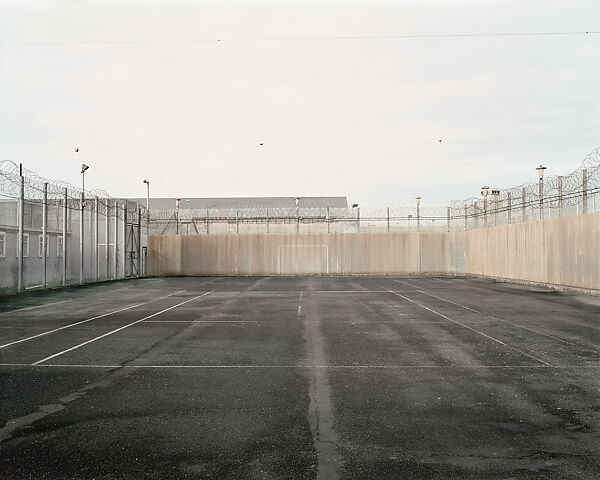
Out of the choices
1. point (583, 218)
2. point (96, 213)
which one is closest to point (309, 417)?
point (583, 218)

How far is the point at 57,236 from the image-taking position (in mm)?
23047

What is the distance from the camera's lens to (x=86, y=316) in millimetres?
13336

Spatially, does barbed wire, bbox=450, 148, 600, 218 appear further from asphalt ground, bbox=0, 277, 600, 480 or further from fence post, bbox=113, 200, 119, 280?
fence post, bbox=113, 200, 119, 280

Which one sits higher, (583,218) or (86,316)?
(583,218)

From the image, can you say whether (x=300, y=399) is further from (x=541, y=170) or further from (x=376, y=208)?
(x=376, y=208)

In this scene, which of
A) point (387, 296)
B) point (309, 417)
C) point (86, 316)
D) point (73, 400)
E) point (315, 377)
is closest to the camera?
point (309, 417)

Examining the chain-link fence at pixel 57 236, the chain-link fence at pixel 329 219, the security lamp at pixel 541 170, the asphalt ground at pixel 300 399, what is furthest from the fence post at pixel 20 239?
the security lamp at pixel 541 170

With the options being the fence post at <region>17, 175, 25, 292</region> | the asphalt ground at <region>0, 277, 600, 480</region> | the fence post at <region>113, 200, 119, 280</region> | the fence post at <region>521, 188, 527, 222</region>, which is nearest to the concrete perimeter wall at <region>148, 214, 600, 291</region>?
the fence post at <region>113, 200, 119, 280</region>

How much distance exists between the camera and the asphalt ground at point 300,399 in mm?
4141

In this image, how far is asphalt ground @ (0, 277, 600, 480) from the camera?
4.14m

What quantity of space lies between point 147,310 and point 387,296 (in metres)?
8.75

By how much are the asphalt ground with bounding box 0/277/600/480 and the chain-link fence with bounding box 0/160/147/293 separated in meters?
8.38

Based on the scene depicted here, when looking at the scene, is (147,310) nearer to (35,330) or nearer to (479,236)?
(35,330)

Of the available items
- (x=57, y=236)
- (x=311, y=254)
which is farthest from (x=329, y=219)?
(x=57, y=236)
